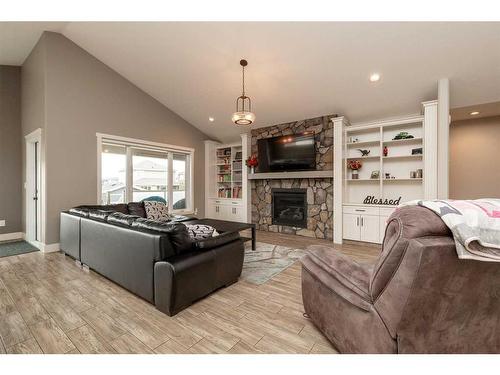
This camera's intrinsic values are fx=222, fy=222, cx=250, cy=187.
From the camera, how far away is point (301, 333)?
1.65m

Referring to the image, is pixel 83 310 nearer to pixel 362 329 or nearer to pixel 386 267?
pixel 362 329

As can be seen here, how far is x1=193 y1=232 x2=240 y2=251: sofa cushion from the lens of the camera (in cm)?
210

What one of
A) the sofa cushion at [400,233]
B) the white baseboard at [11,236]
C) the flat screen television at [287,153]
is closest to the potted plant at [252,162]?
the flat screen television at [287,153]

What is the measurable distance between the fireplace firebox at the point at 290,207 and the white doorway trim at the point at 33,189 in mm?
4355

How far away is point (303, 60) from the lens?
3422mm

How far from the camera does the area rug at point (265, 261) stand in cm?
270

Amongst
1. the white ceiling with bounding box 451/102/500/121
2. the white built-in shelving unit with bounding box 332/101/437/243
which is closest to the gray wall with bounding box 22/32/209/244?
the white built-in shelving unit with bounding box 332/101/437/243

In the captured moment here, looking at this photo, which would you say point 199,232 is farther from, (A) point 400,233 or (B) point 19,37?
(B) point 19,37

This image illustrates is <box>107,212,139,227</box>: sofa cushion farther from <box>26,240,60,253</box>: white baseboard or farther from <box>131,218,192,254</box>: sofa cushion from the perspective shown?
<box>26,240,60,253</box>: white baseboard

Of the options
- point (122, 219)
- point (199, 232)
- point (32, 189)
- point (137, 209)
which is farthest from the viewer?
point (32, 189)

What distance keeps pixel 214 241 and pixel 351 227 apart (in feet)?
9.97

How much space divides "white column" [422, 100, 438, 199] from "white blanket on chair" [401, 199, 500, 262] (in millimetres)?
3063

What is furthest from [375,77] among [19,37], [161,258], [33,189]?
[33,189]

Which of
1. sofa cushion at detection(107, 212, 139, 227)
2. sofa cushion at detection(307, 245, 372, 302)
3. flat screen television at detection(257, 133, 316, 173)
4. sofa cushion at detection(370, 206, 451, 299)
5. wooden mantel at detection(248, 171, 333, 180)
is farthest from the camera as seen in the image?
flat screen television at detection(257, 133, 316, 173)
